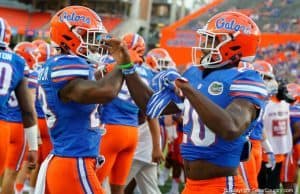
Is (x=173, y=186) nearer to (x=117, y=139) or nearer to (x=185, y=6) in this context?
(x=117, y=139)

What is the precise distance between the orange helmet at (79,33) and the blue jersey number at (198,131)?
736 millimetres

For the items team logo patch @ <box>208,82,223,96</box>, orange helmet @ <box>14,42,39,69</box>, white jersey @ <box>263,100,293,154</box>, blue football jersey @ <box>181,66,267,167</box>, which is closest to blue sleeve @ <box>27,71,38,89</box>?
orange helmet @ <box>14,42,39,69</box>

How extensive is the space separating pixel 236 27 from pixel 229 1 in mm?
24665

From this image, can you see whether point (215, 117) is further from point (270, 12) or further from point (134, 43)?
point (270, 12)

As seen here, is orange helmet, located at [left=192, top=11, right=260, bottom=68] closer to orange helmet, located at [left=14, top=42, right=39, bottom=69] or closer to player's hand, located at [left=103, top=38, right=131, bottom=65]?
player's hand, located at [left=103, top=38, right=131, bottom=65]

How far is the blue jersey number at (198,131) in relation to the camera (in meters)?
3.17

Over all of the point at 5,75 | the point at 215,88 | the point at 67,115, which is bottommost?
the point at 67,115

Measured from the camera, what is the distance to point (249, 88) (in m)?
2.99

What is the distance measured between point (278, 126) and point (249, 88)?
370 cm

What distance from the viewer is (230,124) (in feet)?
8.98

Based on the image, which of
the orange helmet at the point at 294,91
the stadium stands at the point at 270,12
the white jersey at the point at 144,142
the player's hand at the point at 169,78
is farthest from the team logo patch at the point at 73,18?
the stadium stands at the point at 270,12

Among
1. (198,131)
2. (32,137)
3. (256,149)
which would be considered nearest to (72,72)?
(198,131)

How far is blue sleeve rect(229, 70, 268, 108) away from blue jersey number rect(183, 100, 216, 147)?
264 mm

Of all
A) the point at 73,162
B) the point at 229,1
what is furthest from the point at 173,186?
the point at 229,1
